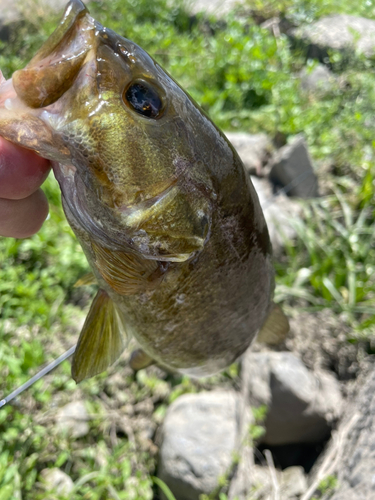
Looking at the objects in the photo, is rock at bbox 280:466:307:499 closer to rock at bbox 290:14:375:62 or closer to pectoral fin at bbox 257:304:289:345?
pectoral fin at bbox 257:304:289:345

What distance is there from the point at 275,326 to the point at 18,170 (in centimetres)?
108

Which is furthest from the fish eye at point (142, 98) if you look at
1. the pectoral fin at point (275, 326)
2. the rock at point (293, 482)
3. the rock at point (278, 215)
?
the rock at point (278, 215)

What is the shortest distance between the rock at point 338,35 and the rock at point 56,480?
4260mm

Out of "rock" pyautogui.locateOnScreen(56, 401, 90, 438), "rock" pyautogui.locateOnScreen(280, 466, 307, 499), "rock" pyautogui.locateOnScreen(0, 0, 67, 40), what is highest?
"rock" pyautogui.locateOnScreen(0, 0, 67, 40)

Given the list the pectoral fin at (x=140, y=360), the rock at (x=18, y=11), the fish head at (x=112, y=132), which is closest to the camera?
the fish head at (x=112, y=132)

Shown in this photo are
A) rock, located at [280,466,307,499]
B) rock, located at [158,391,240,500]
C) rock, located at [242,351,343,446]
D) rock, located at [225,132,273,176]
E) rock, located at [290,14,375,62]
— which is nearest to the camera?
rock, located at [158,391,240,500]

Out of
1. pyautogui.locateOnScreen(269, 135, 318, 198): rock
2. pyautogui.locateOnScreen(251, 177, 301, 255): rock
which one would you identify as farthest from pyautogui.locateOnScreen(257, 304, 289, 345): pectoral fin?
pyautogui.locateOnScreen(269, 135, 318, 198): rock

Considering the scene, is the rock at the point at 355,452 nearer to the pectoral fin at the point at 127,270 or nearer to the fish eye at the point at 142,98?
the pectoral fin at the point at 127,270

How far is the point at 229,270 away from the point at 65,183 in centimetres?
51

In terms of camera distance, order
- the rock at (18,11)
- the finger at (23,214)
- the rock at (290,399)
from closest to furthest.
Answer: the finger at (23,214)
the rock at (290,399)
the rock at (18,11)

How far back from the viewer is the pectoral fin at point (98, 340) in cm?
120

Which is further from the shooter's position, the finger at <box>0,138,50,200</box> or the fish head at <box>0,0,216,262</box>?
the finger at <box>0,138,50,200</box>

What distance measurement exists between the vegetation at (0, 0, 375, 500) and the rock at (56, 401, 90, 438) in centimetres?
4

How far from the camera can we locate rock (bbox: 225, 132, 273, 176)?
3.91 m
